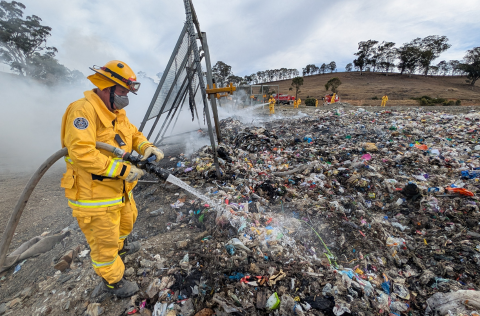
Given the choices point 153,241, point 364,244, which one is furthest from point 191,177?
point 364,244

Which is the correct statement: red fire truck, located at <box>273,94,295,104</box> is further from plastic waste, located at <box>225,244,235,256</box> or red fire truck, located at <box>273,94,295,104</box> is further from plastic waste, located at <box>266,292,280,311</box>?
plastic waste, located at <box>266,292,280,311</box>

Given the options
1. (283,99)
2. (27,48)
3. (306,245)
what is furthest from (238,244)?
(27,48)

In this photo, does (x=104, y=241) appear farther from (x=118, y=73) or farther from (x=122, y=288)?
(x=118, y=73)

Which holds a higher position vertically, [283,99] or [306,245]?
[283,99]

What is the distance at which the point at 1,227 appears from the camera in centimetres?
273

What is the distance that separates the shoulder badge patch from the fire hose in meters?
0.17

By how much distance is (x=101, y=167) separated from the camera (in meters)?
1.41

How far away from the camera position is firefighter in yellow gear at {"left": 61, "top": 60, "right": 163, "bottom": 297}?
1.40 m

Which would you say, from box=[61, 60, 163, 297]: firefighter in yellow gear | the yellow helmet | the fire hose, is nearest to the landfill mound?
→ box=[61, 60, 163, 297]: firefighter in yellow gear

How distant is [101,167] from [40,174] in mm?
595

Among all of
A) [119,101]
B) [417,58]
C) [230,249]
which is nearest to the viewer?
[119,101]

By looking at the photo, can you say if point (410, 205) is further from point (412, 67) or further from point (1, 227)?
point (412, 67)

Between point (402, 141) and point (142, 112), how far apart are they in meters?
10.6

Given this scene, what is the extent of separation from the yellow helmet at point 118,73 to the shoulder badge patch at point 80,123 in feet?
1.35
